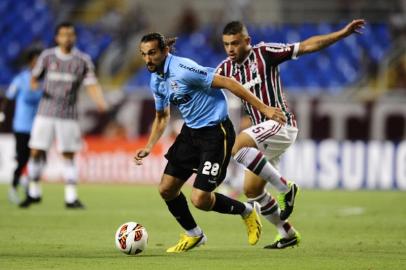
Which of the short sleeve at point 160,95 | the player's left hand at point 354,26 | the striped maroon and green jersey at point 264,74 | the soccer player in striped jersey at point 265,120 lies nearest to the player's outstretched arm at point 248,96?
the short sleeve at point 160,95

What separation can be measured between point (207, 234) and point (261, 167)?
2.39 meters

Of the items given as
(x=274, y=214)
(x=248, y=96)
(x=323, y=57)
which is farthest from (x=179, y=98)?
(x=323, y=57)

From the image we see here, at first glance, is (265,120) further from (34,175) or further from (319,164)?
(319,164)

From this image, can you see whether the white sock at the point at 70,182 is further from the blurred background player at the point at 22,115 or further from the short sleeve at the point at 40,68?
the short sleeve at the point at 40,68

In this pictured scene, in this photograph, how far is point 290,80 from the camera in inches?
961

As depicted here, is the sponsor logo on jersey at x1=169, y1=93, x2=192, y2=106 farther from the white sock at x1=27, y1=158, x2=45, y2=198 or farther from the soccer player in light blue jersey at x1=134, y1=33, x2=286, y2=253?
the white sock at x1=27, y1=158, x2=45, y2=198

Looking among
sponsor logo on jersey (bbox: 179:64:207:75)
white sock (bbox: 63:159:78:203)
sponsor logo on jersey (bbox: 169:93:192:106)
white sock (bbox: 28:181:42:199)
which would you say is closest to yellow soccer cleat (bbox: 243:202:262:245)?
sponsor logo on jersey (bbox: 169:93:192:106)

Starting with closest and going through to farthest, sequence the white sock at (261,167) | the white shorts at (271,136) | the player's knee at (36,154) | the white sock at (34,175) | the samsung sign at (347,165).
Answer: the white sock at (261,167) → the white shorts at (271,136) → the player's knee at (36,154) → the white sock at (34,175) → the samsung sign at (347,165)

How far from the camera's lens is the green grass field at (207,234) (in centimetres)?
858

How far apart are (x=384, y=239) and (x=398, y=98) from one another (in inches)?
441

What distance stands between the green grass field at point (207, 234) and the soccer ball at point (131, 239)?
0.30 feet

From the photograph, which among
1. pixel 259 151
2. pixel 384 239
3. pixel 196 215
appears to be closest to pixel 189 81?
pixel 259 151

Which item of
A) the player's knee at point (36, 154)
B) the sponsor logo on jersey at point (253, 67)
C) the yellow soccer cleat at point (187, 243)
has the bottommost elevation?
the yellow soccer cleat at point (187, 243)

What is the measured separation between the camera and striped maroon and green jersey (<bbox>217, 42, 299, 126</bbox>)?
33.0 ft
